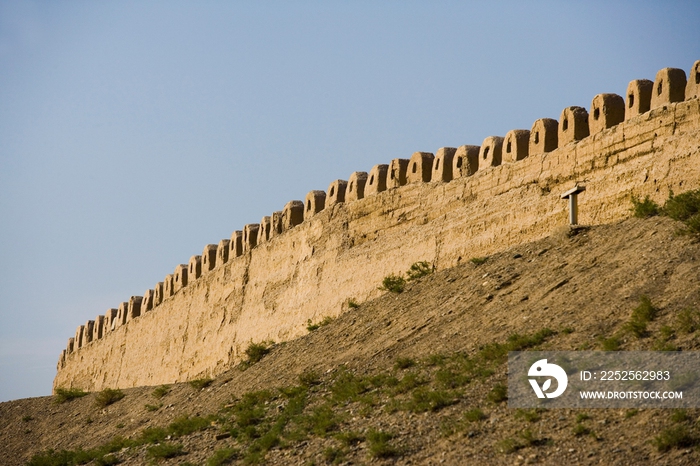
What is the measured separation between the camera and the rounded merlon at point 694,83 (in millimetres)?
11461

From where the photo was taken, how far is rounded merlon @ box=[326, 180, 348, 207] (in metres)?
17.0

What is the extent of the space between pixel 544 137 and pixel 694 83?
2.24 meters

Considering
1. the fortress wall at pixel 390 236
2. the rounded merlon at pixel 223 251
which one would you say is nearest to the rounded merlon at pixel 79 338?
the fortress wall at pixel 390 236

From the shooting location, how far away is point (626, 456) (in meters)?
7.32

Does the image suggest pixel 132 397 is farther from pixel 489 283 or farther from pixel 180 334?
pixel 489 283

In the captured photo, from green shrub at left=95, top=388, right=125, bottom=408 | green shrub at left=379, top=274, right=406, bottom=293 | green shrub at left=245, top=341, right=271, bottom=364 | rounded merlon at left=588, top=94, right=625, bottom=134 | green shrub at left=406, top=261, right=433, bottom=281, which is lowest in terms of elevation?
green shrub at left=95, top=388, right=125, bottom=408

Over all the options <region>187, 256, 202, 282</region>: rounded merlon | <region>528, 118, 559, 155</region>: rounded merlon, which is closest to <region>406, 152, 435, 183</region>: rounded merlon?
<region>528, 118, 559, 155</region>: rounded merlon

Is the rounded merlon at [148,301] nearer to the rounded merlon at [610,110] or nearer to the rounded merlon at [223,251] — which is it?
the rounded merlon at [223,251]

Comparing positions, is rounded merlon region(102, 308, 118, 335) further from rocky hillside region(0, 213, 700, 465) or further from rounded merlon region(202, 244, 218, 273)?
rocky hillside region(0, 213, 700, 465)

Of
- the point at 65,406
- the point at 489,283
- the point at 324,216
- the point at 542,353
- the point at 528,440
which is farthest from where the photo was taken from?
the point at 65,406

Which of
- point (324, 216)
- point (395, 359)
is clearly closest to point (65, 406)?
point (324, 216)

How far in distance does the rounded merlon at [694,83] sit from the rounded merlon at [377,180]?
5489 mm

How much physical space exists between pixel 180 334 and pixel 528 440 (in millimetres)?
14253

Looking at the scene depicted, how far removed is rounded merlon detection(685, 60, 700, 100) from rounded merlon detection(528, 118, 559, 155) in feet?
6.81
